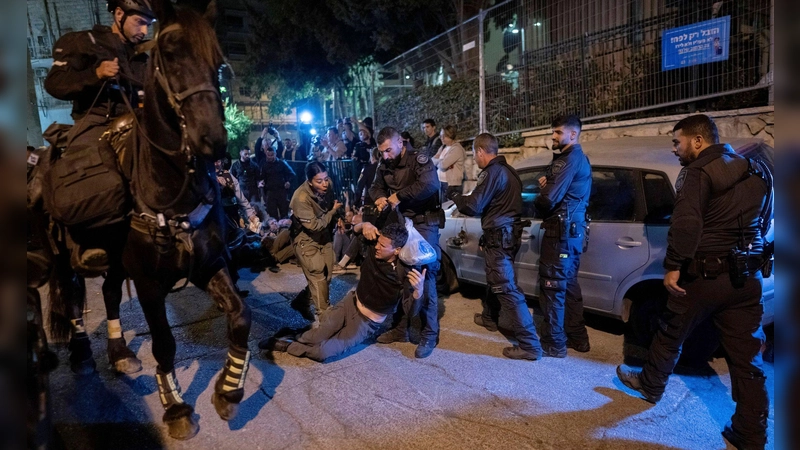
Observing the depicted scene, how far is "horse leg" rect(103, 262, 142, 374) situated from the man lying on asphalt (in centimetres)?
136

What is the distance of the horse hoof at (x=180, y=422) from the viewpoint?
10.5 feet

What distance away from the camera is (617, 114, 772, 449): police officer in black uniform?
9.89 feet

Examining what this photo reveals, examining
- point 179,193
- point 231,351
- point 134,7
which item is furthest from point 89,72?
point 231,351

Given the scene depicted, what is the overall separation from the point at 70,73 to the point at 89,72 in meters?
0.12

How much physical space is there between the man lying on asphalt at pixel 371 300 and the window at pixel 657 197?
2109 millimetres

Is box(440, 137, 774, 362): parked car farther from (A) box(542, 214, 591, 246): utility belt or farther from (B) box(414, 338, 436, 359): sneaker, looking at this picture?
(B) box(414, 338, 436, 359): sneaker

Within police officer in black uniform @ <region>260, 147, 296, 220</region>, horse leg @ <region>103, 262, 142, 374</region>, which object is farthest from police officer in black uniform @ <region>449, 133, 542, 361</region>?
police officer in black uniform @ <region>260, 147, 296, 220</region>

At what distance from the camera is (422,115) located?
11977 mm

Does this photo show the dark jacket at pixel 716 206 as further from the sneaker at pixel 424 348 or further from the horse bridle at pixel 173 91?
the horse bridle at pixel 173 91

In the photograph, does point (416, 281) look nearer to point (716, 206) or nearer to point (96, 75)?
point (716, 206)

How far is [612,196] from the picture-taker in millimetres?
4750

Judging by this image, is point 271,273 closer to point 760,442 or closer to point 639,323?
point 639,323
